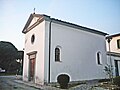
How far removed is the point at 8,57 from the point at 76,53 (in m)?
25.0

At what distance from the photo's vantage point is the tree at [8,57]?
35156 mm

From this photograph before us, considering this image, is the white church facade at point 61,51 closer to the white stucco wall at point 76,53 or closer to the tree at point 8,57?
the white stucco wall at point 76,53

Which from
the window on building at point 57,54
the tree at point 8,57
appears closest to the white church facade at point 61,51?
the window on building at point 57,54

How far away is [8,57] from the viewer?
35781mm

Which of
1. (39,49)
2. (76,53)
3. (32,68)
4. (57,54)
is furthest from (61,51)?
(32,68)

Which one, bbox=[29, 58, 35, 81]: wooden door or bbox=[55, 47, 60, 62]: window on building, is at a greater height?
bbox=[55, 47, 60, 62]: window on building

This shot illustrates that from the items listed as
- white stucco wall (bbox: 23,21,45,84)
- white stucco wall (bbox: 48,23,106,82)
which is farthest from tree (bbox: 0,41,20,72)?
white stucco wall (bbox: 48,23,106,82)

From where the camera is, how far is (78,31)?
16.7 m

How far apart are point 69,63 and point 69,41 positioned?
241 centimetres

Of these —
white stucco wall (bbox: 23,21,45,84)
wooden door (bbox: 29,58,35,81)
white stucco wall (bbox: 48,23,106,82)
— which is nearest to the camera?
white stucco wall (bbox: 23,21,45,84)

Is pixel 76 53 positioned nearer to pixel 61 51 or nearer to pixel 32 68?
pixel 61 51

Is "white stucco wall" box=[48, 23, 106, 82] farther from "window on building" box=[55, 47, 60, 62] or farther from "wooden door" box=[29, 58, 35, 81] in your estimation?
"wooden door" box=[29, 58, 35, 81]

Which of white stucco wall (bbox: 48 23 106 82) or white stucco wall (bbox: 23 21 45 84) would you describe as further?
white stucco wall (bbox: 48 23 106 82)

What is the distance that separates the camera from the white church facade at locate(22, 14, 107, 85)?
1390 cm
